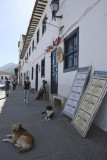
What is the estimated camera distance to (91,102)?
11.8ft

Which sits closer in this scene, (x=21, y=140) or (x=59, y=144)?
(x=21, y=140)

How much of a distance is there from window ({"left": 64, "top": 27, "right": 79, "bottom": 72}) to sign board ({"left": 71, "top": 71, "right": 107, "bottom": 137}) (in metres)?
1.97

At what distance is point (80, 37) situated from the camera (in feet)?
17.2

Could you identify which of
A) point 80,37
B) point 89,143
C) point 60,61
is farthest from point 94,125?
point 60,61

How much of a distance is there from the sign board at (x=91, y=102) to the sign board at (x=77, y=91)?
18.6 inches

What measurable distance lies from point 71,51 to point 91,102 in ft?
10.3

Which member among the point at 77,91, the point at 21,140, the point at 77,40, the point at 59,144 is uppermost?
the point at 77,40

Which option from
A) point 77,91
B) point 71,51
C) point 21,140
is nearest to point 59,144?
point 21,140

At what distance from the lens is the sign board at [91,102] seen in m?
3.32

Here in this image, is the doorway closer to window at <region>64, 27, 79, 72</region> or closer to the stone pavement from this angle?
window at <region>64, 27, 79, 72</region>

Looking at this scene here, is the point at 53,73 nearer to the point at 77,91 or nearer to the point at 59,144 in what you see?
the point at 77,91

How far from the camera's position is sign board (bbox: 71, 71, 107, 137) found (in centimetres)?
332

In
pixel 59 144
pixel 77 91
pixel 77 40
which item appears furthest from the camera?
pixel 77 40

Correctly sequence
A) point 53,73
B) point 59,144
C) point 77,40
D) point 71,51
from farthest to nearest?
point 53,73, point 71,51, point 77,40, point 59,144
